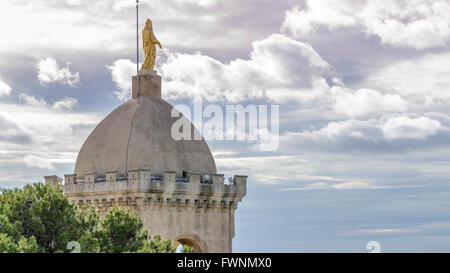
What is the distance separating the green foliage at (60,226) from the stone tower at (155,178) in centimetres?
378

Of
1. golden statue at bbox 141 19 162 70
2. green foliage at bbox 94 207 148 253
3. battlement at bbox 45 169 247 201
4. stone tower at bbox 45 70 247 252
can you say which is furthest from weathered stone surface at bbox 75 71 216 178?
green foliage at bbox 94 207 148 253

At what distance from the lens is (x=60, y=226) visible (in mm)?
35406

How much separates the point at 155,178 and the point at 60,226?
7.98 m

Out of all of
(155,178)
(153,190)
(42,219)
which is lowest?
(42,219)

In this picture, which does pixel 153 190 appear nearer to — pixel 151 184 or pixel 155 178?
pixel 151 184

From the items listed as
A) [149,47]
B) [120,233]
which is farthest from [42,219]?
[149,47]

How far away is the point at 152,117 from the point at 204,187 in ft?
16.9

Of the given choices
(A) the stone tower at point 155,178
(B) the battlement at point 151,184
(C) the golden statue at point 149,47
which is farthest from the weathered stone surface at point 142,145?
(C) the golden statue at point 149,47

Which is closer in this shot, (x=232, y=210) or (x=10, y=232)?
(x=10, y=232)

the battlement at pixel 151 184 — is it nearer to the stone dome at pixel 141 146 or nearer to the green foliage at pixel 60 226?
the stone dome at pixel 141 146

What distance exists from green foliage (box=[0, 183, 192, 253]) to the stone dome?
5647 mm
